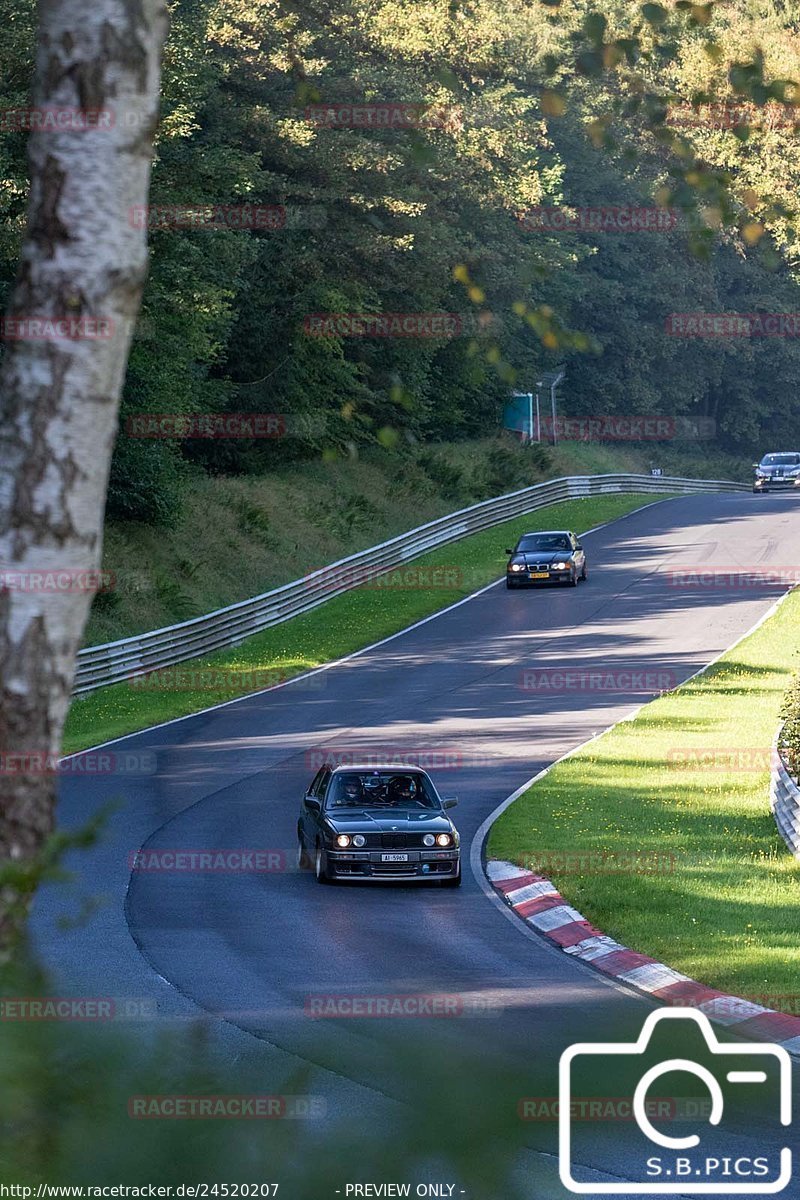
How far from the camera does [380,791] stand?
1986 centimetres

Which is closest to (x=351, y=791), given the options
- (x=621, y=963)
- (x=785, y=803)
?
(x=785, y=803)

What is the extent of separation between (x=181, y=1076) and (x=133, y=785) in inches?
865

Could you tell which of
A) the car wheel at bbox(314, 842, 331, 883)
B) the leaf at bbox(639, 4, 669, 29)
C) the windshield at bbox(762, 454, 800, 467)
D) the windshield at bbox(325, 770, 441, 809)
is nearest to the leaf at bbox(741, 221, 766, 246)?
the leaf at bbox(639, 4, 669, 29)

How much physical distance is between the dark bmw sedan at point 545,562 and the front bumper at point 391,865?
29117 millimetres

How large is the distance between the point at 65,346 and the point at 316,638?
37.9m

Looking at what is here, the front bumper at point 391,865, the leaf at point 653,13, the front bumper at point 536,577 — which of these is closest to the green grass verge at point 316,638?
the front bumper at point 536,577

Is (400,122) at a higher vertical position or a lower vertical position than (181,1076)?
higher

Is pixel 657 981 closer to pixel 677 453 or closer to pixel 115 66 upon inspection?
pixel 115 66

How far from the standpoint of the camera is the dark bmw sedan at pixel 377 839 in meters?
18.0

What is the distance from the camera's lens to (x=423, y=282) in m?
58.2

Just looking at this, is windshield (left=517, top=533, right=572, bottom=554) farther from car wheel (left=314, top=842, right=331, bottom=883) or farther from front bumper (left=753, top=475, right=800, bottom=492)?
car wheel (left=314, top=842, right=331, bottom=883)

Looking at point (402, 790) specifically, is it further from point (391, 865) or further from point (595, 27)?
point (595, 27)

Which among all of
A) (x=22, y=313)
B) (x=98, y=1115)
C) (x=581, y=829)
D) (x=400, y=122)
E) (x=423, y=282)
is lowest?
(x=581, y=829)

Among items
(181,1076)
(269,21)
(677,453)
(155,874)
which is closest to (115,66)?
(181,1076)
